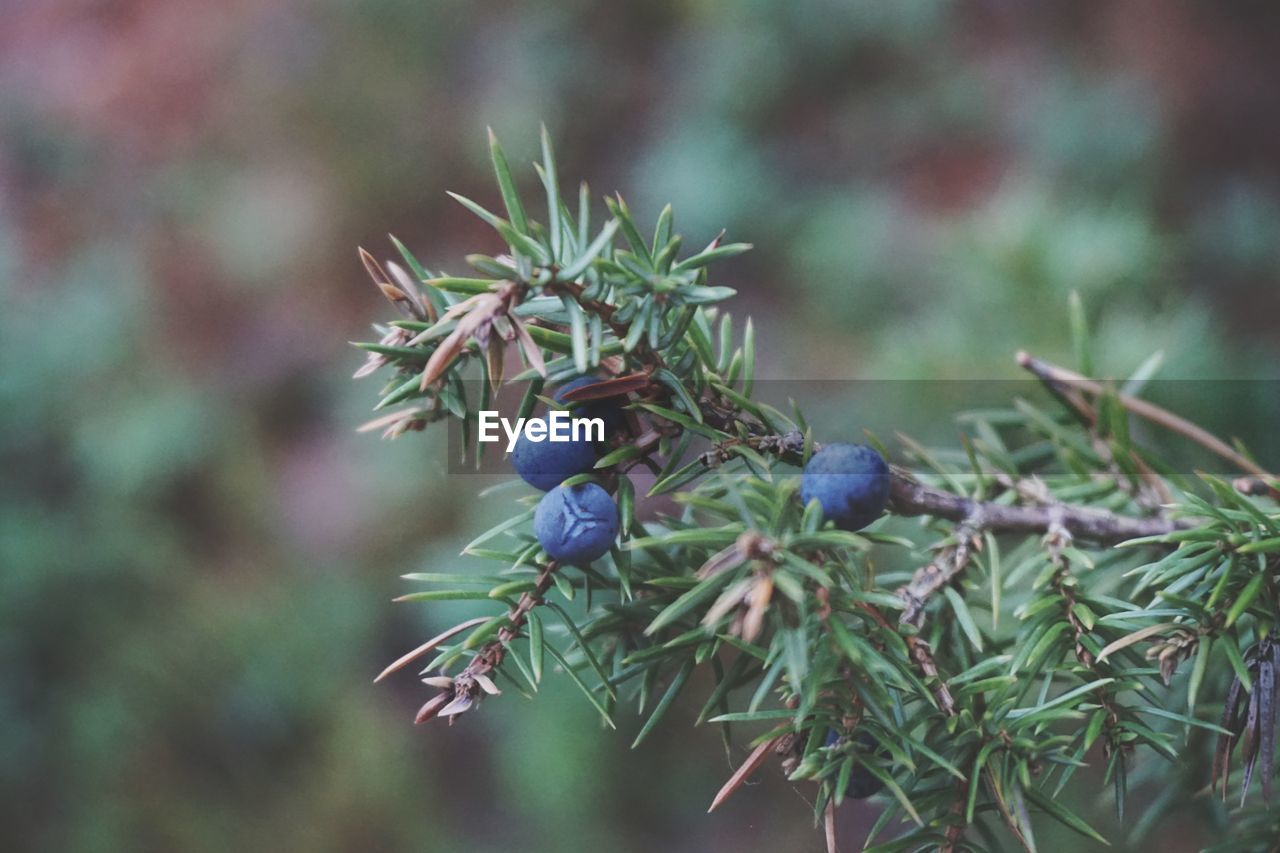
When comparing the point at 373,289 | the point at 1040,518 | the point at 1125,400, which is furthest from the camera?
the point at 373,289

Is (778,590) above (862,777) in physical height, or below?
above

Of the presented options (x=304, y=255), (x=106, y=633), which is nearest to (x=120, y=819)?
(x=106, y=633)

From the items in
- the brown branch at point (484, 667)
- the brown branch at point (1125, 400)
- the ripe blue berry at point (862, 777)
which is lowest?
the ripe blue berry at point (862, 777)

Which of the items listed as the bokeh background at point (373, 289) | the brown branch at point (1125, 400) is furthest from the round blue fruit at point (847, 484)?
the bokeh background at point (373, 289)

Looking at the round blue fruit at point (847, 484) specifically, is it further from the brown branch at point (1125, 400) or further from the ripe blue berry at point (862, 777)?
the brown branch at point (1125, 400)

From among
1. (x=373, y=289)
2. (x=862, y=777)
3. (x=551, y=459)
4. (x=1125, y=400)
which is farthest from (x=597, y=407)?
(x=373, y=289)

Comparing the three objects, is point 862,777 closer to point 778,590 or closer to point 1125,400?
point 778,590
